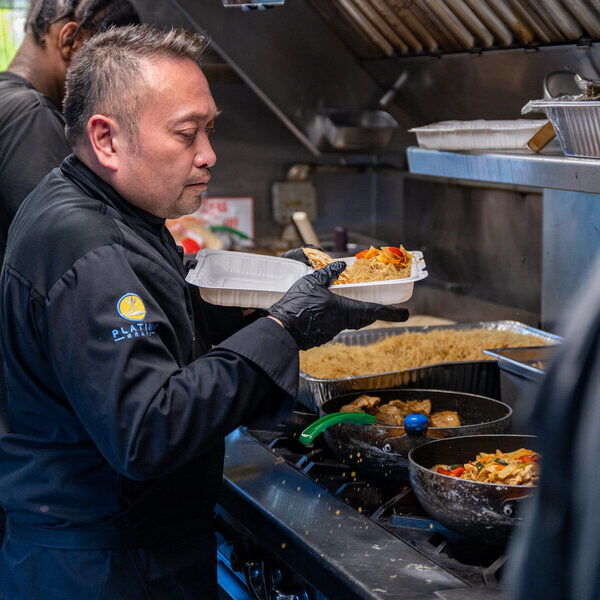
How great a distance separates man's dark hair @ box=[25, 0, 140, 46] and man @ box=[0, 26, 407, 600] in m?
0.91

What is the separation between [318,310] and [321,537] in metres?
0.43

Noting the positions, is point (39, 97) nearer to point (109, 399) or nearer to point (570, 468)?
point (109, 399)

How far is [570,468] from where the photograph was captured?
0.71m

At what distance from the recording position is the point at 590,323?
27.4 inches

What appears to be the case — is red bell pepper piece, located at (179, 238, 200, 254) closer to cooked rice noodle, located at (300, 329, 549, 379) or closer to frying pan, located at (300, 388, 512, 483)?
cooked rice noodle, located at (300, 329, 549, 379)

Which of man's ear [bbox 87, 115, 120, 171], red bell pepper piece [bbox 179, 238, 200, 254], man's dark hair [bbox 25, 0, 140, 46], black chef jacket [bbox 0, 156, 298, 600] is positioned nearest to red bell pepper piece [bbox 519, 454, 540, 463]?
black chef jacket [bbox 0, 156, 298, 600]

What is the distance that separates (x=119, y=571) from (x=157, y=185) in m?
0.67

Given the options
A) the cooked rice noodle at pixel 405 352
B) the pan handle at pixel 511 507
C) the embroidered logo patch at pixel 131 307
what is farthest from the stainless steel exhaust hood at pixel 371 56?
the embroidered logo patch at pixel 131 307

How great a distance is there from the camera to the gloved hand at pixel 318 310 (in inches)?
59.9

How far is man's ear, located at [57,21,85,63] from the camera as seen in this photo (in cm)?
234

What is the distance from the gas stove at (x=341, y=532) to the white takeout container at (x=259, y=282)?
0.42 metres

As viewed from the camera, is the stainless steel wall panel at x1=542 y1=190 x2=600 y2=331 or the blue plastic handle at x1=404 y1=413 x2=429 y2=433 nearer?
the blue plastic handle at x1=404 y1=413 x2=429 y2=433

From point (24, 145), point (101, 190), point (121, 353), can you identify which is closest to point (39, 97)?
point (24, 145)

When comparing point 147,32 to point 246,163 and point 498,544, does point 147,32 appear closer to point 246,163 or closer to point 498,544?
point 498,544
